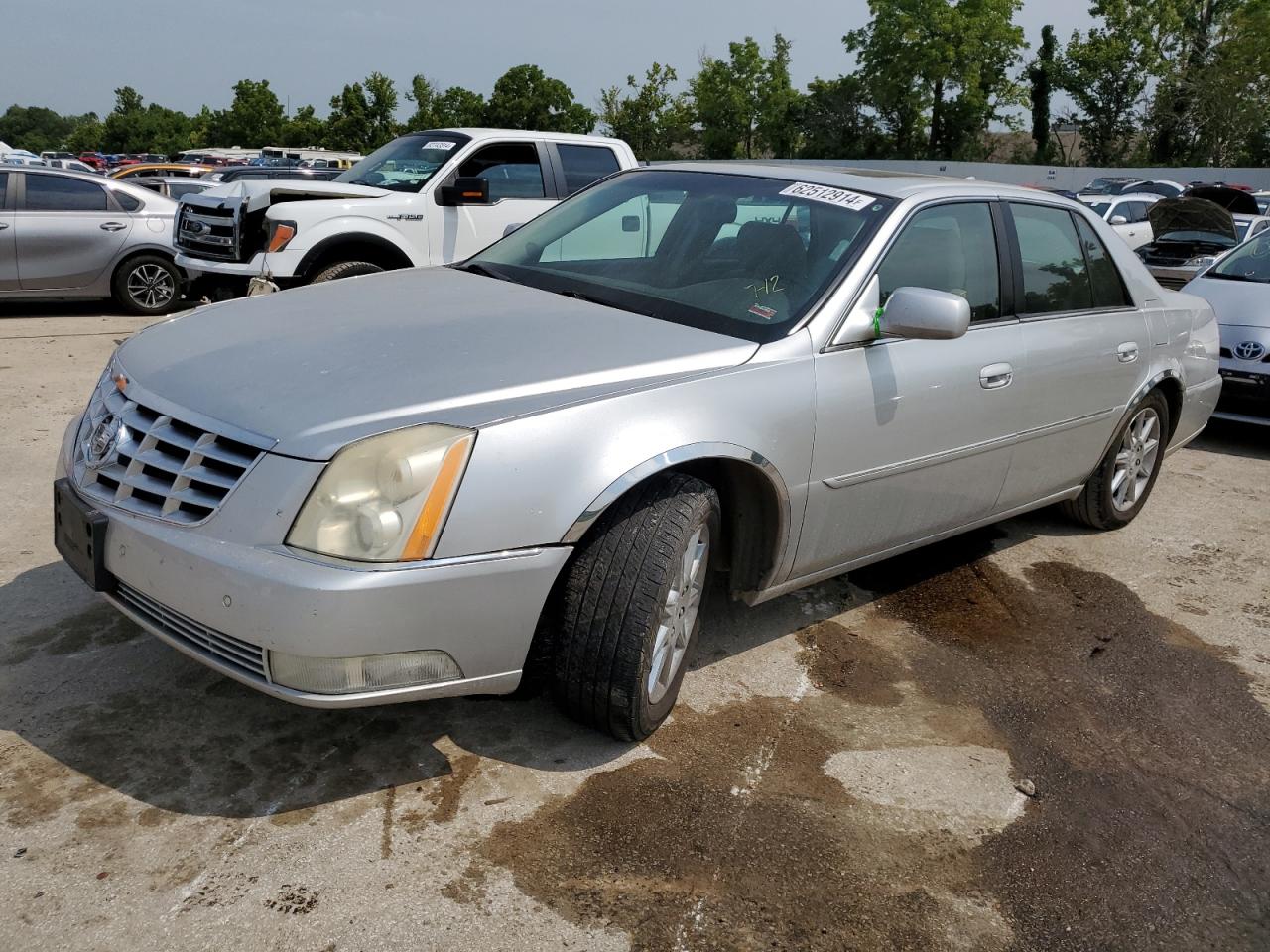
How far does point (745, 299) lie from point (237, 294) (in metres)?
6.58

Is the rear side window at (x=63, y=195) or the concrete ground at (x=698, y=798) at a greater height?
the rear side window at (x=63, y=195)

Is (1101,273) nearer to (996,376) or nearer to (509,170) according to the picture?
(996,376)

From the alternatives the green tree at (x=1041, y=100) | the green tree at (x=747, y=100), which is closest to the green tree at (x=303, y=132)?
the green tree at (x=747, y=100)

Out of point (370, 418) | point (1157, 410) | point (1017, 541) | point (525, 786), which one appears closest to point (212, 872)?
point (525, 786)

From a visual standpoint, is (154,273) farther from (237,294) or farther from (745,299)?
(745,299)

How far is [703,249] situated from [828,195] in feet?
1.62

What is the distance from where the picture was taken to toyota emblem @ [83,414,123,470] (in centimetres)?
293

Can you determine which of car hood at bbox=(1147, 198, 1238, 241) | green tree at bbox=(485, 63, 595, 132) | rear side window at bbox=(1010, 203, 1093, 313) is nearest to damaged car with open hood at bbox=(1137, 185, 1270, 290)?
car hood at bbox=(1147, 198, 1238, 241)

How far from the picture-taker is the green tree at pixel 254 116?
258 ft

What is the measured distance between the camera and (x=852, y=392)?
11.4 feet

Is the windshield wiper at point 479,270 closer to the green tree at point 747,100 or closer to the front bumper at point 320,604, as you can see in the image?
the front bumper at point 320,604

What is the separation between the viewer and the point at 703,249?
12.6 feet

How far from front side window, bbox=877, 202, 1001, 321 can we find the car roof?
8cm

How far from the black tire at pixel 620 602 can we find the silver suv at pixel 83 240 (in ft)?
29.6
